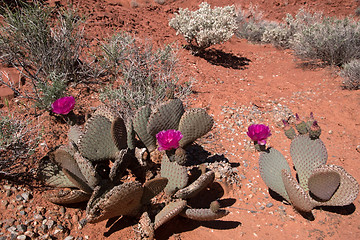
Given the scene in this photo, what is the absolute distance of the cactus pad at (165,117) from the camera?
96.0 inches

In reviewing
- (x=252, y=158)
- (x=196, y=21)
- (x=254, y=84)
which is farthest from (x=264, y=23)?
(x=252, y=158)

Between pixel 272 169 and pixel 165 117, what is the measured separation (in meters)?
1.17

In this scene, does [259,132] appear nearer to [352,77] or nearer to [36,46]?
[36,46]

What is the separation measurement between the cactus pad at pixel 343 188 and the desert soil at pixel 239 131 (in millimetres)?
236

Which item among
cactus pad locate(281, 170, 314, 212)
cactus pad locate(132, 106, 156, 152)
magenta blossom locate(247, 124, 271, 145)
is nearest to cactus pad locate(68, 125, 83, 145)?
cactus pad locate(132, 106, 156, 152)

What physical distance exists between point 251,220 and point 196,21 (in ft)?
17.3

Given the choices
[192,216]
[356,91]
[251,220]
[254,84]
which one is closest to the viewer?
[192,216]

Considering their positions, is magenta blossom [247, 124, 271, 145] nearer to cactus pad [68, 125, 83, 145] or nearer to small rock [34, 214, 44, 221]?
cactus pad [68, 125, 83, 145]

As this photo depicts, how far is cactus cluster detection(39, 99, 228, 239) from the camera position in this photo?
1930 mm

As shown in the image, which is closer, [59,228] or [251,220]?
[59,228]

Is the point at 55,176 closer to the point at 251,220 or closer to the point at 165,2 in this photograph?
the point at 251,220

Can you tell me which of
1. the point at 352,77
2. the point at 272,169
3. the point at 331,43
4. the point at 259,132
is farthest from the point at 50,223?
the point at 331,43

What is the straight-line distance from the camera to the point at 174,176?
2189mm

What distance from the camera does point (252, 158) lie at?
326cm
